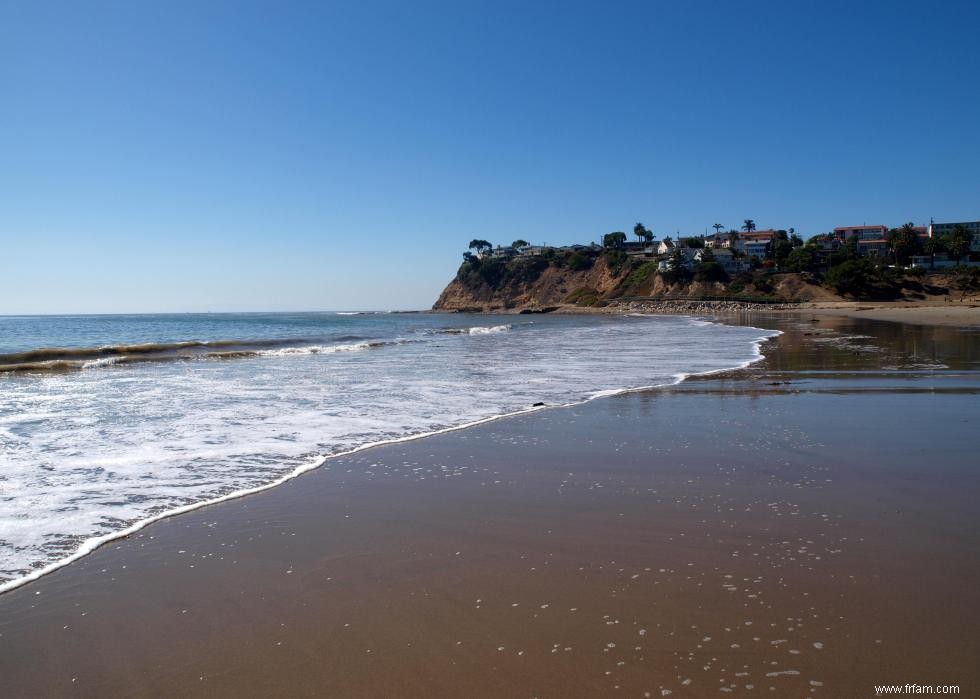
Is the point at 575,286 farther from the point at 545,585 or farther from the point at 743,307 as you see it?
the point at 545,585

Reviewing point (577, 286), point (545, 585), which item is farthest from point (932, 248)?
point (545, 585)

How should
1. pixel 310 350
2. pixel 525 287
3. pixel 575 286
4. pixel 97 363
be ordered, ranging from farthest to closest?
1. pixel 525 287
2. pixel 575 286
3. pixel 310 350
4. pixel 97 363

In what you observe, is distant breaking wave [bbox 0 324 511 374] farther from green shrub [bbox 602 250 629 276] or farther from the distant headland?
green shrub [bbox 602 250 629 276]

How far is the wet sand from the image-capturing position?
311cm

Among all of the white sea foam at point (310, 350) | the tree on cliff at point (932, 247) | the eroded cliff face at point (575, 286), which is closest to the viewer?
the white sea foam at point (310, 350)

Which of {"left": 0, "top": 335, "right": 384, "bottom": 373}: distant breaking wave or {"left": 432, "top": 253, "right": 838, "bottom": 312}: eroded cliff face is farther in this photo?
{"left": 432, "top": 253, "right": 838, "bottom": 312}: eroded cliff face

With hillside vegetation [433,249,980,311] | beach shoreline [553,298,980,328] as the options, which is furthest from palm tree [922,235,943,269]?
beach shoreline [553,298,980,328]

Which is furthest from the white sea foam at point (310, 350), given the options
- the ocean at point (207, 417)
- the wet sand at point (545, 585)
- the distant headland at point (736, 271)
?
the distant headland at point (736, 271)

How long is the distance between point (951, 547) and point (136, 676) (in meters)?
5.21

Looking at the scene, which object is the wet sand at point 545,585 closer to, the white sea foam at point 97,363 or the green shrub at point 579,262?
the white sea foam at point 97,363

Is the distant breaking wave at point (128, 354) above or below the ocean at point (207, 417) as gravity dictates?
above

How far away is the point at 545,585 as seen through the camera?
400 centimetres

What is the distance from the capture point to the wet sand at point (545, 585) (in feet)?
10.2

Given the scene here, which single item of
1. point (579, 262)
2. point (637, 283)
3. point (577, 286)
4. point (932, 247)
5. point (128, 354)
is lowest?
point (128, 354)
